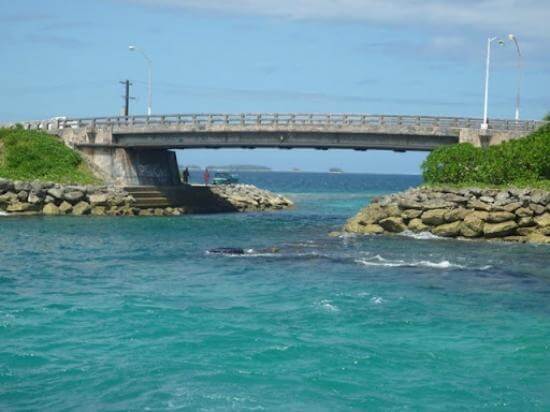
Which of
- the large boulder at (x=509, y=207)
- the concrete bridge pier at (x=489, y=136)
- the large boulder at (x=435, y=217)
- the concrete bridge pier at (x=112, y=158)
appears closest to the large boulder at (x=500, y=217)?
the large boulder at (x=509, y=207)

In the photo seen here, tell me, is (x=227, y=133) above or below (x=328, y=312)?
above

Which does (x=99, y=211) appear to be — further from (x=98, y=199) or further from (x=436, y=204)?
(x=436, y=204)

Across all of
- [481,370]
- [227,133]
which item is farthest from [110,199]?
[481,370]

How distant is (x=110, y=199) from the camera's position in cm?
5700

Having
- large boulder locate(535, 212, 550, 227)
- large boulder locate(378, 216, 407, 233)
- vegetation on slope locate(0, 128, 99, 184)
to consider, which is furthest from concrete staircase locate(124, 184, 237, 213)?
large boulder locate(535, 212, 550, 227)

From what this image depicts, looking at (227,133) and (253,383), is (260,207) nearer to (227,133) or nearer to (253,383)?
(227,133)

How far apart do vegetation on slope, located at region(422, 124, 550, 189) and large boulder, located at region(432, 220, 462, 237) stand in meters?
5.66

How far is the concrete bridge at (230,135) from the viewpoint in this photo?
52.1 meters

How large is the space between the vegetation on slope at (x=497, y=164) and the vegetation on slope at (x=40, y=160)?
26.5m

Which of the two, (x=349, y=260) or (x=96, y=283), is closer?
(x=96, y=283)

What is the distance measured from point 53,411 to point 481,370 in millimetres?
8473

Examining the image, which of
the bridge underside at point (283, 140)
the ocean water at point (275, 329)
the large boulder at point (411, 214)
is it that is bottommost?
the ocean water at point (275, 329)

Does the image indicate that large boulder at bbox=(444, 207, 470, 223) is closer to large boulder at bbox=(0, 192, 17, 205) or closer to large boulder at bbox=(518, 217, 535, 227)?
large boulder at bbox=(518, 217, 535, 227)

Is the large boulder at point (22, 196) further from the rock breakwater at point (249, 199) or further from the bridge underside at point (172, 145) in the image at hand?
the rock breakwater at point (249, 199)
